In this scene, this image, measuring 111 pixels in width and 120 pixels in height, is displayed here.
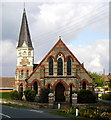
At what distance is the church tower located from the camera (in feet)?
190

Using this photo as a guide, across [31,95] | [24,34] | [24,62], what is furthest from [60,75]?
[24,34]

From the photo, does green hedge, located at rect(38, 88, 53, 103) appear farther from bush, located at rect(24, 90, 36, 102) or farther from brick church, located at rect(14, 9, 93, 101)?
brick church, located at rect(14, 9, 93, 101)

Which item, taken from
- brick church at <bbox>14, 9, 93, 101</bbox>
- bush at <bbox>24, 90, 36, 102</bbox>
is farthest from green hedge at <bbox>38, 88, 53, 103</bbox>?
brick church at <bbox>14, 9, 93, 101</bbox>

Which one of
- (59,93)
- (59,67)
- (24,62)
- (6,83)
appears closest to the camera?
(59,67)

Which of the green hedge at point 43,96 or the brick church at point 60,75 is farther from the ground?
the brick church at point 60,75

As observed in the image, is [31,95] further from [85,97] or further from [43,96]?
[85,97]

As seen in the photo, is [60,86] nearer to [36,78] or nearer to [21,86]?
[36,78]

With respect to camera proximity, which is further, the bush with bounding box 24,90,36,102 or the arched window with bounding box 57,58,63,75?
the arched window with bounding box 57,58,63,75

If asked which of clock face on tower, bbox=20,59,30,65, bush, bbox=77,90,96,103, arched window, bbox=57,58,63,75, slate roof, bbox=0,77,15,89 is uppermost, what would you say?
clock face on tower, bbox=20,59,30,65

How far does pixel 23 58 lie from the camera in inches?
2329

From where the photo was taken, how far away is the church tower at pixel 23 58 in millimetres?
58009

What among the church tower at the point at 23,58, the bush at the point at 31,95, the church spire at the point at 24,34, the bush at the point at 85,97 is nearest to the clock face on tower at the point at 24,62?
the church tower at the point at 23,58

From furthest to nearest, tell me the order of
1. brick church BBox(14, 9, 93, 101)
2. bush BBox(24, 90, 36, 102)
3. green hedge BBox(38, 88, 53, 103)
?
1. brick church BBox(14, 9, 93, 101)
2. bush BBox(24, 90, 36, 102)
3. green hedge BBox(38, 88, 53, 103)

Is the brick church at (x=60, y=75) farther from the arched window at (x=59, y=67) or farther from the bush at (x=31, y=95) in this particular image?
the bush at (x=31, y=95)
